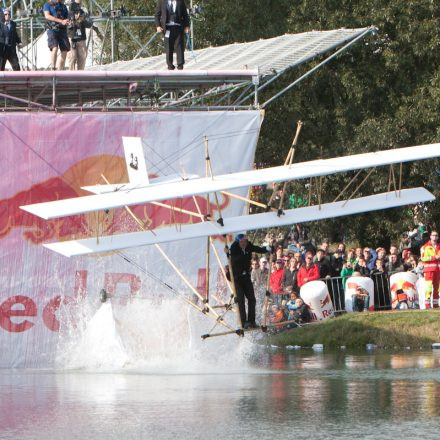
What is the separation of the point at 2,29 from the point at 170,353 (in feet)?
22.6

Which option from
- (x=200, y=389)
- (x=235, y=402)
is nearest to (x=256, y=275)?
(x=200, y=389)

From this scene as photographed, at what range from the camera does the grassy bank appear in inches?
952

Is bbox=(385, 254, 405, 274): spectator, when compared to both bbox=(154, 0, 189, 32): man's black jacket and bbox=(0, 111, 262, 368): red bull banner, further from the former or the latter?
bbox=(154, 0, 189, 32): man's black jacket

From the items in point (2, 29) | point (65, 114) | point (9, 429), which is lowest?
point (9, 429)

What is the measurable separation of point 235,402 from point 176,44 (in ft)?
36.4

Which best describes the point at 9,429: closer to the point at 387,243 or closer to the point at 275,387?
the point at 275,387

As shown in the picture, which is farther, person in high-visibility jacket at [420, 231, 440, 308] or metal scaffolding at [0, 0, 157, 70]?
metal scaffolding at [0, 0, 157, 70]

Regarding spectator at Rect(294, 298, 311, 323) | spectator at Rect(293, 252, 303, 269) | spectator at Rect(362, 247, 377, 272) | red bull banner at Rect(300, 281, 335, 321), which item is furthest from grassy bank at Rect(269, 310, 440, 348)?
spectator at Rect(293, 252, 303, 269)

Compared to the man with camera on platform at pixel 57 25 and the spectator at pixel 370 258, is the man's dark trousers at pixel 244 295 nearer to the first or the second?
the man with camera on platform at pixel 57 25

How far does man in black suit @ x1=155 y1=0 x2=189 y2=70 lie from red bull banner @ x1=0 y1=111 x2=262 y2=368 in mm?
1132

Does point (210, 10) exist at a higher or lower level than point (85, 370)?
higher

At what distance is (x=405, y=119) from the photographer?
111 feet

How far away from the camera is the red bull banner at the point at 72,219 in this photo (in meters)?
23.0

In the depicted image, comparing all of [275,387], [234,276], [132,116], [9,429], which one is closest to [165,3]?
[132,116]
